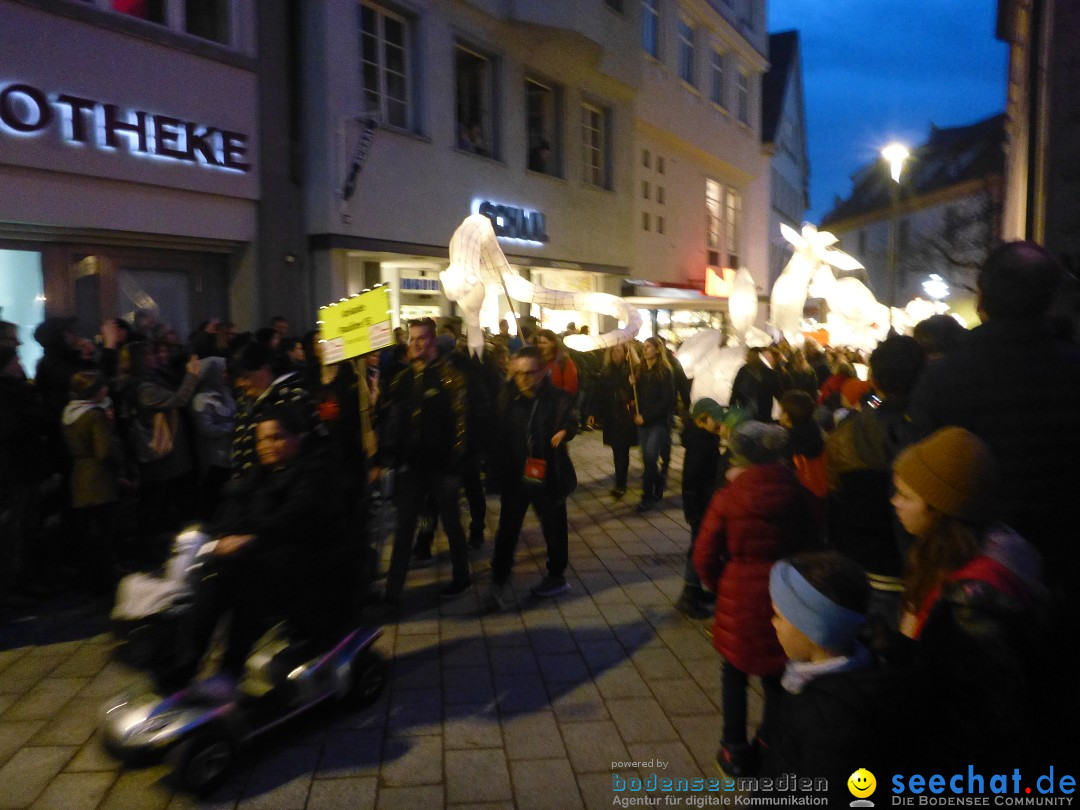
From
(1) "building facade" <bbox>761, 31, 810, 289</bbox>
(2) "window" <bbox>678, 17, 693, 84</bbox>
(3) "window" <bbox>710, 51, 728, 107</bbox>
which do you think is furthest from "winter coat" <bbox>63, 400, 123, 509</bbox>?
(1) "building facade" <bbox>761, 31, 810, 289</bbox>

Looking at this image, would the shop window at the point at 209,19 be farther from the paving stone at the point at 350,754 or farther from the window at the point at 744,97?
the window at the point at 744,97

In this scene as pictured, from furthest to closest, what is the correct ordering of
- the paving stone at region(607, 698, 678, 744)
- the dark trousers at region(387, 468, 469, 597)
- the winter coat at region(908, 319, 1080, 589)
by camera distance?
1. the dark trousers at region(387, 468, 469, 597)
2. the paving stone at region(607, 698, 678, 744)
3. the winter coat at region(908, 319, 1080, 589)

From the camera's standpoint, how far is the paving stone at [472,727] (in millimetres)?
3980

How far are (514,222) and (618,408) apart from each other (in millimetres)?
7394

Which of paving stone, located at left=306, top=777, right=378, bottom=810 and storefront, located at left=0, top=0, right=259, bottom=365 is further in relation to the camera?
storefront, located at left=0, top=0, right=259, bottom=365

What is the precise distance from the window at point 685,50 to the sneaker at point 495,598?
20530 millimetres

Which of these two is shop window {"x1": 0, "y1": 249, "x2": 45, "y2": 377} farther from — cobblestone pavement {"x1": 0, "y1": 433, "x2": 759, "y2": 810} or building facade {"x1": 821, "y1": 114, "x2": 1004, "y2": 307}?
building facade {"x1": 821, "y1": 114, "x2": 1004, "y2": 307}

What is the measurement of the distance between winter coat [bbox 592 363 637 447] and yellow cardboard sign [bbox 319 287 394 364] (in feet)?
14.1

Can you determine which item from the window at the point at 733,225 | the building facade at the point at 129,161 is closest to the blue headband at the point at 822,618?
the building facade at the point at 129,161

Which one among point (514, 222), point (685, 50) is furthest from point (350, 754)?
point (685, 50)

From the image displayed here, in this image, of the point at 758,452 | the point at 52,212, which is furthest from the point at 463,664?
the point at 52,212

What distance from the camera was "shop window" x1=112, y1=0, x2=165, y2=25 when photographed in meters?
9.70

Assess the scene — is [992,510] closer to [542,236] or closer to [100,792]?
[100,792]

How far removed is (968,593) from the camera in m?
1.94
